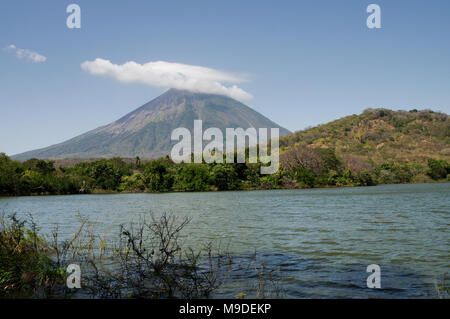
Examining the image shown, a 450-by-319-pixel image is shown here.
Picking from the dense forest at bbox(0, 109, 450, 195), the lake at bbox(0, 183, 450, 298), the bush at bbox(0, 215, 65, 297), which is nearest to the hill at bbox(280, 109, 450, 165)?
the dense forest at bbox(0, 109, 450, 195)

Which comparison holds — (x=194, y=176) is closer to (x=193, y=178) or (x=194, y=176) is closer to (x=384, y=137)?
(x=193, y=178)

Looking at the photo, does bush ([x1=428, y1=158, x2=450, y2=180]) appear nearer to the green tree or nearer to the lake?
the green tree

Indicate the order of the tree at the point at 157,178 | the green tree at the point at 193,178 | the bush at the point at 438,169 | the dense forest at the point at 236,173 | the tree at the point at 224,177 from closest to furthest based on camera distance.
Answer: the dense forest at the point at 236,173 → the green tree at the point at 193,178 → the tree at the point at 224,177 → the tree at the point at 157,178 → the bush at the point at 438,169

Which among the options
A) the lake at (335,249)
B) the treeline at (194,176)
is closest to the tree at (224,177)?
the treeline at (194,176)

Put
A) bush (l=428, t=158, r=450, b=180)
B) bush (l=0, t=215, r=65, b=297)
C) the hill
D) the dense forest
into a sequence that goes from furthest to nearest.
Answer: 1. the hill
2. bush (l=428, t=158, r=450, b=180)
3. the dense forest
4. bush (l=0, t=215, r=65, b=297)

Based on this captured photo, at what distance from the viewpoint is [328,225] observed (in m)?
17.9

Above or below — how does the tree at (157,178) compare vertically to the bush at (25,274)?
above

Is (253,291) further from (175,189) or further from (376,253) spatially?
(175,189)

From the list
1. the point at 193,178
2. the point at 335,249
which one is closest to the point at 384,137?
the point at 193,178

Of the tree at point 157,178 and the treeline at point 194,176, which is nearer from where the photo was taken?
the treeline at point 194,176

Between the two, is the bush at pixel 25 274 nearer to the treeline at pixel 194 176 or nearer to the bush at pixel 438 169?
the treeline at pixel 194 176
